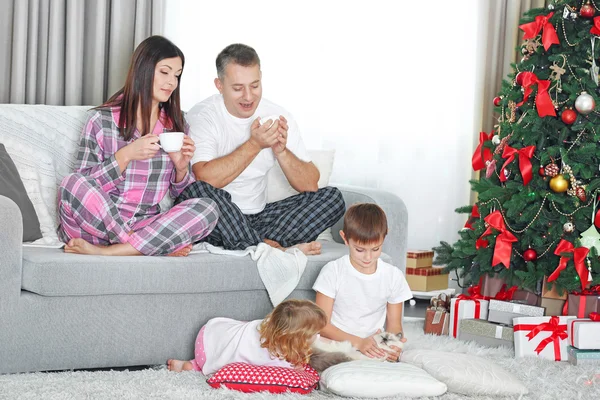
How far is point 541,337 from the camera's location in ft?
9.86

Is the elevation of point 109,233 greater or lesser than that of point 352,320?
greater

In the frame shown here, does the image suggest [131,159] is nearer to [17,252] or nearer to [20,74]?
[17,252]

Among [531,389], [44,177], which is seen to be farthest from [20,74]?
[531,389]

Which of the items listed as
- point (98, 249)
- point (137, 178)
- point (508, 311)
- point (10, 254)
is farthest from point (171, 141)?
point (508, 311)

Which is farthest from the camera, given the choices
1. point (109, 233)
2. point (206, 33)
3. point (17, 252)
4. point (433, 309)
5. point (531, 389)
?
point (206, 33)

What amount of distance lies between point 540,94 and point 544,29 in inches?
9.8

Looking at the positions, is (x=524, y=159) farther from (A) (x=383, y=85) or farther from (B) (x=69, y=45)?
(B) (x=69, y=45)

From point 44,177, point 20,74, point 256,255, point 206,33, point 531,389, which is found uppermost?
point 206,33

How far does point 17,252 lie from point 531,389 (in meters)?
1.55

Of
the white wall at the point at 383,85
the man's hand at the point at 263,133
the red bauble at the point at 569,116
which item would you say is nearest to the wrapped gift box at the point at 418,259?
the white wall at the point at 383,85

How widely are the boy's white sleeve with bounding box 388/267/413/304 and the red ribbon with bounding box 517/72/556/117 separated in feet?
2.78

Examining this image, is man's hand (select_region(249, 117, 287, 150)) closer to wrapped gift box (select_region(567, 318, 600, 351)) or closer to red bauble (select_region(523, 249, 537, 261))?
red bauble (select_region(523, 249, 537, 261))

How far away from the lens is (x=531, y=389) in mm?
2539

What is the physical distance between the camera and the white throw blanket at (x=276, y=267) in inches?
109
